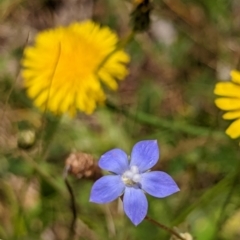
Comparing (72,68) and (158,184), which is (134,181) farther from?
Result: (72,68)

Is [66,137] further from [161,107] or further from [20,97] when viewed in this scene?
[161,107]

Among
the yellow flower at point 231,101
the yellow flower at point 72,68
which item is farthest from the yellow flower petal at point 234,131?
the yellow flower at point 72,68

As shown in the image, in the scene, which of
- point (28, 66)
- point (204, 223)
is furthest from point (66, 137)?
point (204, 223)

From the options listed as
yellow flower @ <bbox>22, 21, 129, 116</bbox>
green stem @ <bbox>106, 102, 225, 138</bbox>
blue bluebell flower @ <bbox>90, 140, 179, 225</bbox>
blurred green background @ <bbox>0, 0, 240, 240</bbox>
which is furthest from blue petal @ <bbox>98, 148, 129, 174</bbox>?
green stem @ <bbox>106, 102, 225, 138</bbox>

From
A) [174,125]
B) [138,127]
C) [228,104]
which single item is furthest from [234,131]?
[138,127]

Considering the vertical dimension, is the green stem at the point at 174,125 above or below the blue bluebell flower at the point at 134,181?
below

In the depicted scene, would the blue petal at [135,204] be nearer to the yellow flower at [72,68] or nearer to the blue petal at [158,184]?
the blue petal at [158,184]

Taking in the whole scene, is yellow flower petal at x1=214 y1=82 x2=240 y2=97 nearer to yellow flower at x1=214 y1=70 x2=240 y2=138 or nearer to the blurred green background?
yellow flower at x1=214 y1=70 x2=240 y2=138

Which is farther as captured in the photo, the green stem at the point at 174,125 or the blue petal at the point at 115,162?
the green stem at the point at 174,125
